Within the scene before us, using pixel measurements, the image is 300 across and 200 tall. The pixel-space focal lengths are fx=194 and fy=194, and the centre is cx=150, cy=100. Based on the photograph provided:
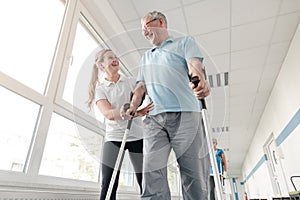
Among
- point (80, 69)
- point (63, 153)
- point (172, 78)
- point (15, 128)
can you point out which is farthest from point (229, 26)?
point (15, 128)

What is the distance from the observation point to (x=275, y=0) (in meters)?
2.26

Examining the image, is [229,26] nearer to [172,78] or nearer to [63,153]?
[172,78]

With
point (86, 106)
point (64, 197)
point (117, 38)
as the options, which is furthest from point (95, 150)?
point (117, 38)

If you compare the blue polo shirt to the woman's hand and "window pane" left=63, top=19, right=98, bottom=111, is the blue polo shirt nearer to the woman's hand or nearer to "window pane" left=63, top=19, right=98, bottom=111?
the woman's hand

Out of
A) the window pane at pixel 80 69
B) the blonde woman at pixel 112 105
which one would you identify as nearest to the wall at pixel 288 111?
the blonde woman at pixel 112 105

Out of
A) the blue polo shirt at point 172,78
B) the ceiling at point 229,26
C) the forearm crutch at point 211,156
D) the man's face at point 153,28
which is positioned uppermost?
the ceiling at point 229,26

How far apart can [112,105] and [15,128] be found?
0.66 m

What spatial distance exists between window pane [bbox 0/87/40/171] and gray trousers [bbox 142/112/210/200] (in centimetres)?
87

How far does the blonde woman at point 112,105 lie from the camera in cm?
119

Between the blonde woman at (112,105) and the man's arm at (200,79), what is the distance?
0.50 metres

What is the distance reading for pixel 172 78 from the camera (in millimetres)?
1008

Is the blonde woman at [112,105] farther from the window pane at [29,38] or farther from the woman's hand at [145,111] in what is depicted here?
the window pane at [29,38]

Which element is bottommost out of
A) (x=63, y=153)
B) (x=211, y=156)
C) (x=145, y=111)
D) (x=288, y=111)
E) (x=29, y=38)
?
(x=211, y=156)

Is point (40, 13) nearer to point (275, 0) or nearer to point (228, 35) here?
point (228, 35)
